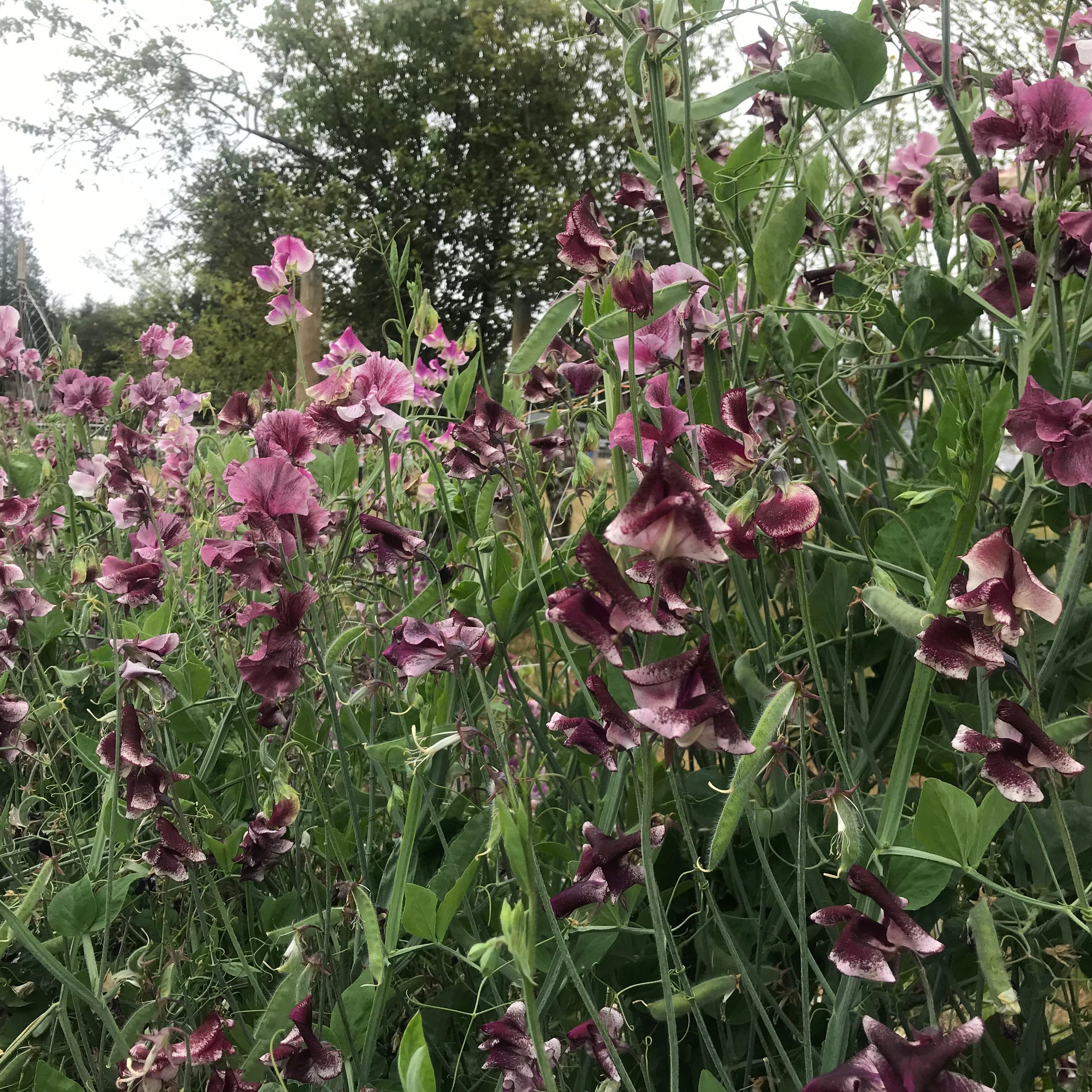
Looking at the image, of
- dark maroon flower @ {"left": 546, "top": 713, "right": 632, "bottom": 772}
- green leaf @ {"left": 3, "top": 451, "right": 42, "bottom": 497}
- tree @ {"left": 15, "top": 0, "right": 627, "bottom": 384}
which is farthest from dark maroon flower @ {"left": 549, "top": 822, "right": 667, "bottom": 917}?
tree @ {"left": 15, "top": 0, "right": 627, "bottom": 384}

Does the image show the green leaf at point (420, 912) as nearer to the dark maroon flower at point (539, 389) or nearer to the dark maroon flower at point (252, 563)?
the dark maroon flower at point (252, 563)

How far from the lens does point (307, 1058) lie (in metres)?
0.59

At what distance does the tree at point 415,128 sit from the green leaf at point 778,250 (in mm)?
11757

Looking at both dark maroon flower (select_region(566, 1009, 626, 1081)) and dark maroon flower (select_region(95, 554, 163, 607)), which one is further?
dark maroon flower (select_region(95, 554, 163, 607))

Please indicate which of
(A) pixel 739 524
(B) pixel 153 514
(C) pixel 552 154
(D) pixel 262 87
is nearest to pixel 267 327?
(D) pixel 262 87

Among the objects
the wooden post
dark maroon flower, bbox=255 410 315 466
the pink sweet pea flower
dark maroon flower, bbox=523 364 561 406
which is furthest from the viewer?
the wooden post

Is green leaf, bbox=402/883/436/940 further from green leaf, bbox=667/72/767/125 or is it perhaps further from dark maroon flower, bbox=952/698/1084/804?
green leaf, bbox=667/72/767/125

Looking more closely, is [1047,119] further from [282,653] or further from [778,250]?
[282,653]

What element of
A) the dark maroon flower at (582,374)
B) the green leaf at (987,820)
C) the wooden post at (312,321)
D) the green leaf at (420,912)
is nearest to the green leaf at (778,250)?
the dark maroon flower at (582,374)

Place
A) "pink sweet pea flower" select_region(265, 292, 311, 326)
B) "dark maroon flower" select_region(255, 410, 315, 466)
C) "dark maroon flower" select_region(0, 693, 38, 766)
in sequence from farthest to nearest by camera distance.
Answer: "pink sweet pea flower" select_region(265, 292, 311, 326) < "dark maroon flower" select_region(0, 693, 38, 766) < "dark maroon flower" select_region(255, 410, 315, 466)

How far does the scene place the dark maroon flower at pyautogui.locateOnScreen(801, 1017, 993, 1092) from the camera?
1.29ft

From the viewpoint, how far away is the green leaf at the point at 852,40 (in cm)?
57

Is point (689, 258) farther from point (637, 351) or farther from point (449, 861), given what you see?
point (449, 861)

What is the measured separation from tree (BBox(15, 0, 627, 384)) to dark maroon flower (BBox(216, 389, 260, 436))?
11.2 m
